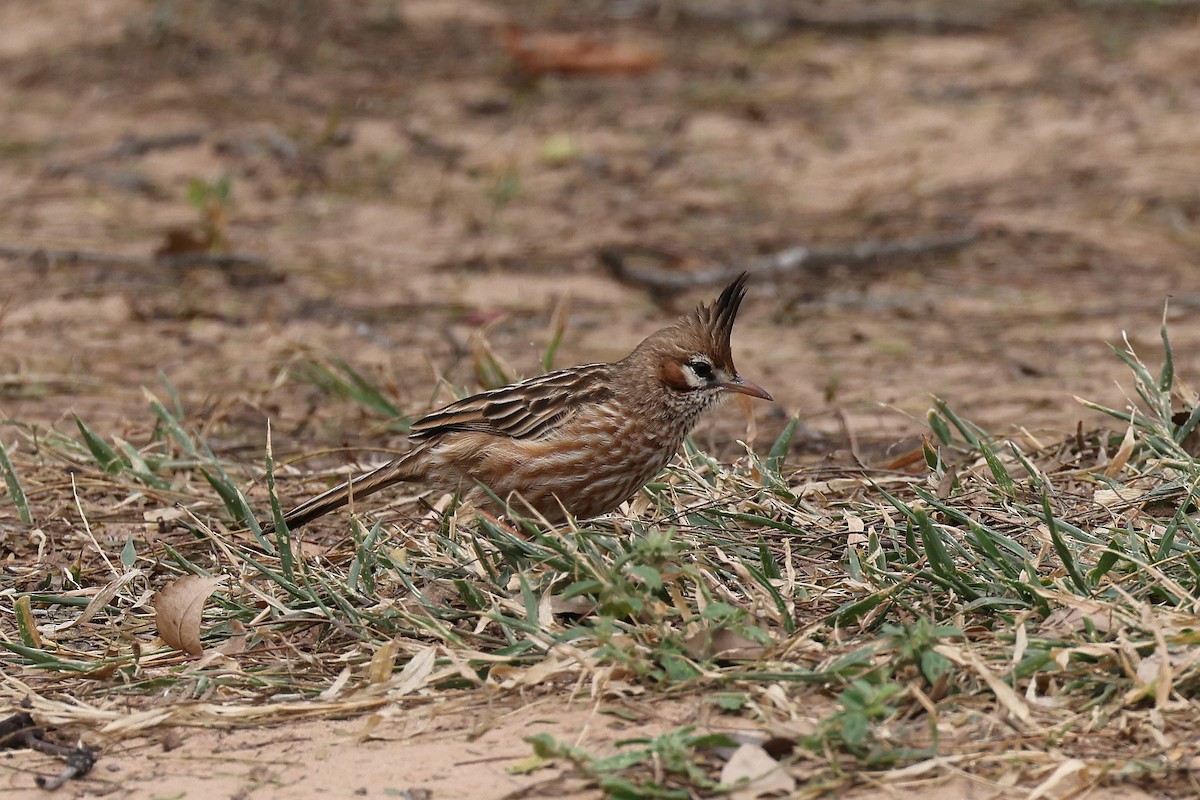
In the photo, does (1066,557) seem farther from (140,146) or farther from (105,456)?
(140,146)

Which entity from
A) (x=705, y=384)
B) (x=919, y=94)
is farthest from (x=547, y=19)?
(x=705, y=384)

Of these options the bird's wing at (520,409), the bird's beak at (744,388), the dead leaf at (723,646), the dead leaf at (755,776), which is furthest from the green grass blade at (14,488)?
the dead leaf at (755,776)

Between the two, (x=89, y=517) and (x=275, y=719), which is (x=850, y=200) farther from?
(x=275, y=719)

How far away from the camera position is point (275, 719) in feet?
14.8

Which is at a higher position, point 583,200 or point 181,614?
point 181,614

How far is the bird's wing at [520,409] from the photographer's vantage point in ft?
20.0

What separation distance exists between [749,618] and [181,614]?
1.67 meters

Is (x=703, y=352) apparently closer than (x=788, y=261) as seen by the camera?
Yes

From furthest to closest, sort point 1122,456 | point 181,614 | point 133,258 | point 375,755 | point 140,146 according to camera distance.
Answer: point 140,146
point 133,258
point 1122,456
point 181,614
point 375,755

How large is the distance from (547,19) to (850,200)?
4179 millimetres

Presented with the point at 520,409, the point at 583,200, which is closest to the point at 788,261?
the point at 583,200

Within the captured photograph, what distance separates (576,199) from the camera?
11.9 meters

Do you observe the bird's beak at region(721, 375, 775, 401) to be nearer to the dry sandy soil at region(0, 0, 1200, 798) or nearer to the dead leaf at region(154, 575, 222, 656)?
the dry sandy soil at region(0, 0, 1200, 798)

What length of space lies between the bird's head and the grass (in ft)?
1.12
